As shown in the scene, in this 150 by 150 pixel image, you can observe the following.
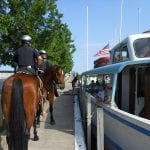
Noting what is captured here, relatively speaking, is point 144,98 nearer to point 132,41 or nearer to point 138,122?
point 132,41

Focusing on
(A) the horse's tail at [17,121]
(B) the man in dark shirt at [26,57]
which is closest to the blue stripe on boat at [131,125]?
(A) the horse's tail at [17,121]

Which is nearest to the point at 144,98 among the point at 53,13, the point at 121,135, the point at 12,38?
the point at 121,135

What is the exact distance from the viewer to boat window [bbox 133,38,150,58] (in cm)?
1238

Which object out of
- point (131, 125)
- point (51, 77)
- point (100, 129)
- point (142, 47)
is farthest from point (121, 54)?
point (131, 125)

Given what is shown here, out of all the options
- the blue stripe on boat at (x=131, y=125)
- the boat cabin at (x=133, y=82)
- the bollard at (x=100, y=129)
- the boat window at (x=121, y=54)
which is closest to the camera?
the blue stripe on boat at (x=131, y=125)

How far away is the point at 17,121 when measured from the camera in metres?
8.46

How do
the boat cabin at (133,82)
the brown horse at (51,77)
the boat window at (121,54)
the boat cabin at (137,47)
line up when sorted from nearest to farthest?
1. the boat cabin at (133,82)
2. the boat cabin at (137,47)
3. the boat window at (121,54)
4. the brown horse at (51,77)

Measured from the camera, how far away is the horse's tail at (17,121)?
8.41m

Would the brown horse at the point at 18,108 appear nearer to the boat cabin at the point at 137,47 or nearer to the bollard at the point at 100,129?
the bollard at the point at 100,129

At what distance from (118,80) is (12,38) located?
23.1m

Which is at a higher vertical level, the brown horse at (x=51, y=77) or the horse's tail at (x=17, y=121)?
the brown horse at (x=51, y=77)

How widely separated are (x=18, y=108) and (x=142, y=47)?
5.30 meters

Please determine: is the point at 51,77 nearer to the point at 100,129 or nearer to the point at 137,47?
the point at 137,47

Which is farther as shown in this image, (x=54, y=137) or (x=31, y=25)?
(x=31, y=25)
